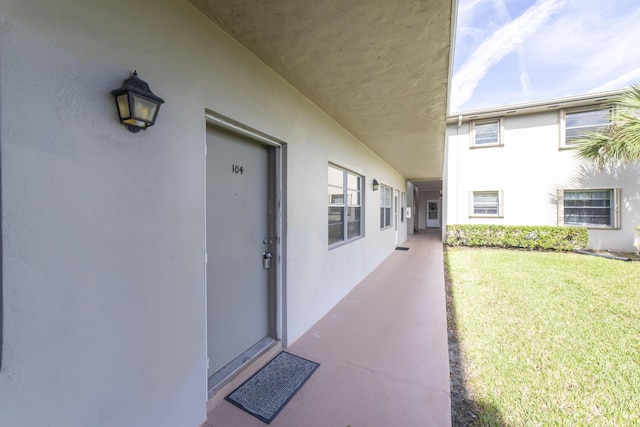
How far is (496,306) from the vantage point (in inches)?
155

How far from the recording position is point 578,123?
28.2ft

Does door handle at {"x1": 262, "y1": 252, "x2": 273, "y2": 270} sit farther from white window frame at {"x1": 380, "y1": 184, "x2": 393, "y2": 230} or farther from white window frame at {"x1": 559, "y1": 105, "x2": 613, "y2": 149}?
white window frame at {"x1": 559, "y1": 105, "x2": 613, "y2": 149}

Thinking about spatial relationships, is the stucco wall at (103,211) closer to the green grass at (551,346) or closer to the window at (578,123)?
the green grass at (551,346)

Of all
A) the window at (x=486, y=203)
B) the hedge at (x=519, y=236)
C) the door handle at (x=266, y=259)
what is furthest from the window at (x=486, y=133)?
the door handle at (x=266, y=259)

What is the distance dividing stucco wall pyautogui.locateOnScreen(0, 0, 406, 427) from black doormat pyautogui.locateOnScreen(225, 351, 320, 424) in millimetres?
358

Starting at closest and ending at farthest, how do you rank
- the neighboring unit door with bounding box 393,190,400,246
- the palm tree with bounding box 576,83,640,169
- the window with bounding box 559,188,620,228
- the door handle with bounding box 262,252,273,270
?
the door handle with bounding box 262,252,273,270 < the palm tree with bounding box 576,83,640,169 < the window with bounding box 559,188,620,228 < the neighboring unit door with bounding box 393,190,400,246

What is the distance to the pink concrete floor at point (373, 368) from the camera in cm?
189

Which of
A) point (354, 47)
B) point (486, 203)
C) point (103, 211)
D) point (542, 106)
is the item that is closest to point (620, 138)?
point (542, 106)

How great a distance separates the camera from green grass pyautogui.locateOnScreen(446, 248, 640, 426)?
1968 millimetres

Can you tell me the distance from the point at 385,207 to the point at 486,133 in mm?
5614

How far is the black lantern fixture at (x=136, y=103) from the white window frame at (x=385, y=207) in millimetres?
6326

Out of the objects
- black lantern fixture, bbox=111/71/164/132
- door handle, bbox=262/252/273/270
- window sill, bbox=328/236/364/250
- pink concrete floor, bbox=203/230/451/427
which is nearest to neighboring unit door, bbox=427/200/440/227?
window sill, bbox=328/236/364/250

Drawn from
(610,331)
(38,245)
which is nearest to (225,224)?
(38,245)

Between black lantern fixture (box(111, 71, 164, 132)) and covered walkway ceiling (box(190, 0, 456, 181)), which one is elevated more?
covered walkway ceiling (box(190, 0, 456, 181))
